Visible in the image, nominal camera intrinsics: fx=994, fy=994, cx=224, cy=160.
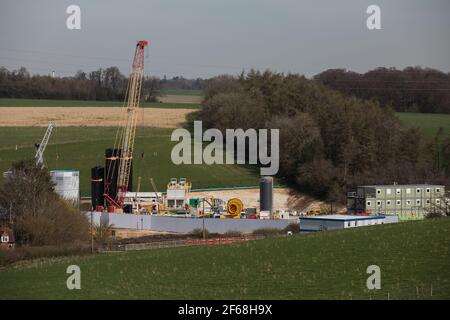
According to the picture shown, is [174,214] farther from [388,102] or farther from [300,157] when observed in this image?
[388,102]

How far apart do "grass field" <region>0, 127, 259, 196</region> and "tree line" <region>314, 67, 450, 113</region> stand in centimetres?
2363

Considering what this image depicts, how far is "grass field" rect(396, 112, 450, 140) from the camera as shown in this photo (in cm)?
8088

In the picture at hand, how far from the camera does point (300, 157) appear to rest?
7300 cm

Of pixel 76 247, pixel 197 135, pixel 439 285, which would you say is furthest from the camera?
pixel 197 135

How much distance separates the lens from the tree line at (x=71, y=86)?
10562 cm

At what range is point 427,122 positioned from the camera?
8644 cm

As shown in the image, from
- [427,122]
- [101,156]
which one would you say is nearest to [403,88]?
[427,122]

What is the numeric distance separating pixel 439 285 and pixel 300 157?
50.8 meters

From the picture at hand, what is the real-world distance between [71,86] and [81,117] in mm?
18845

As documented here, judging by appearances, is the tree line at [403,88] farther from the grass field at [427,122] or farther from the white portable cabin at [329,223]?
the white portable cabin at [329,223]

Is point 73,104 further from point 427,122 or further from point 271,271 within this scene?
point 271,271

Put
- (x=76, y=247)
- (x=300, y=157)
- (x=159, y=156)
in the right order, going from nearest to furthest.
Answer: (x=76, y=247) → (x=300, y=157) → (x=159, y=156)

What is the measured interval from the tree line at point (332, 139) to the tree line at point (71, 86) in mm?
23174
